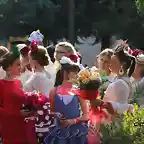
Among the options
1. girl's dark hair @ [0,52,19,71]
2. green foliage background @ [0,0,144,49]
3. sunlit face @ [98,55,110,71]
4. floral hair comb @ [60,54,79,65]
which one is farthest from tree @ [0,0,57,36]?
girl's dark hair @ [0,52,19,71]

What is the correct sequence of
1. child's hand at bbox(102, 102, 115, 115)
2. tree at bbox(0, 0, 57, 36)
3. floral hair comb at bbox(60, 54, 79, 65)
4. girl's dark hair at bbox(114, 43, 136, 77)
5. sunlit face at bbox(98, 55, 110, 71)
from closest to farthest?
child's hand at bbox(102, 102, 115, 115)
floral hair comb at bbox(60, 54, 79, 65)
girl's dark hair at bbox(114, 43, 136, 77)
sunlit face at bbox(98, 55, 110, 71)
tree at bbox(0, 0, 57, 36)

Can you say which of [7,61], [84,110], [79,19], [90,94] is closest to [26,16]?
[79,19]

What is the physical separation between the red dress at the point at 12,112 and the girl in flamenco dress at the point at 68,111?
0.31m

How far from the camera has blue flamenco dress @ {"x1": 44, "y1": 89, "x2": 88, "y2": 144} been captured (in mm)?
5531

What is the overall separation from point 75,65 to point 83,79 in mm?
381

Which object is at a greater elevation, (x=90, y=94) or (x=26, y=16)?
(x=26, y=16)

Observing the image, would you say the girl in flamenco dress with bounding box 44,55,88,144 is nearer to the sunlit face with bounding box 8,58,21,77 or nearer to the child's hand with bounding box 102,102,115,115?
the child's hand with bounding box 102,102,115,115

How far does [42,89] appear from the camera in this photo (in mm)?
6211

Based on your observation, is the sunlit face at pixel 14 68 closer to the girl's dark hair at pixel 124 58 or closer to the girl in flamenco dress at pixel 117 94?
the girl in flamenco dress at pixel 117 94

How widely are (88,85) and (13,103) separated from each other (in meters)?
0.90

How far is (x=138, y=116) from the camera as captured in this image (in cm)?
489

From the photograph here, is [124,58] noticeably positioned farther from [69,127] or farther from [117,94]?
[69,127]

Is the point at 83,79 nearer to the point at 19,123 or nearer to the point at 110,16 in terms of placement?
the point at 19,123

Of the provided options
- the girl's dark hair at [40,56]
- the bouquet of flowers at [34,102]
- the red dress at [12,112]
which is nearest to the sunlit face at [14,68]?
the red dress at [12,112]
